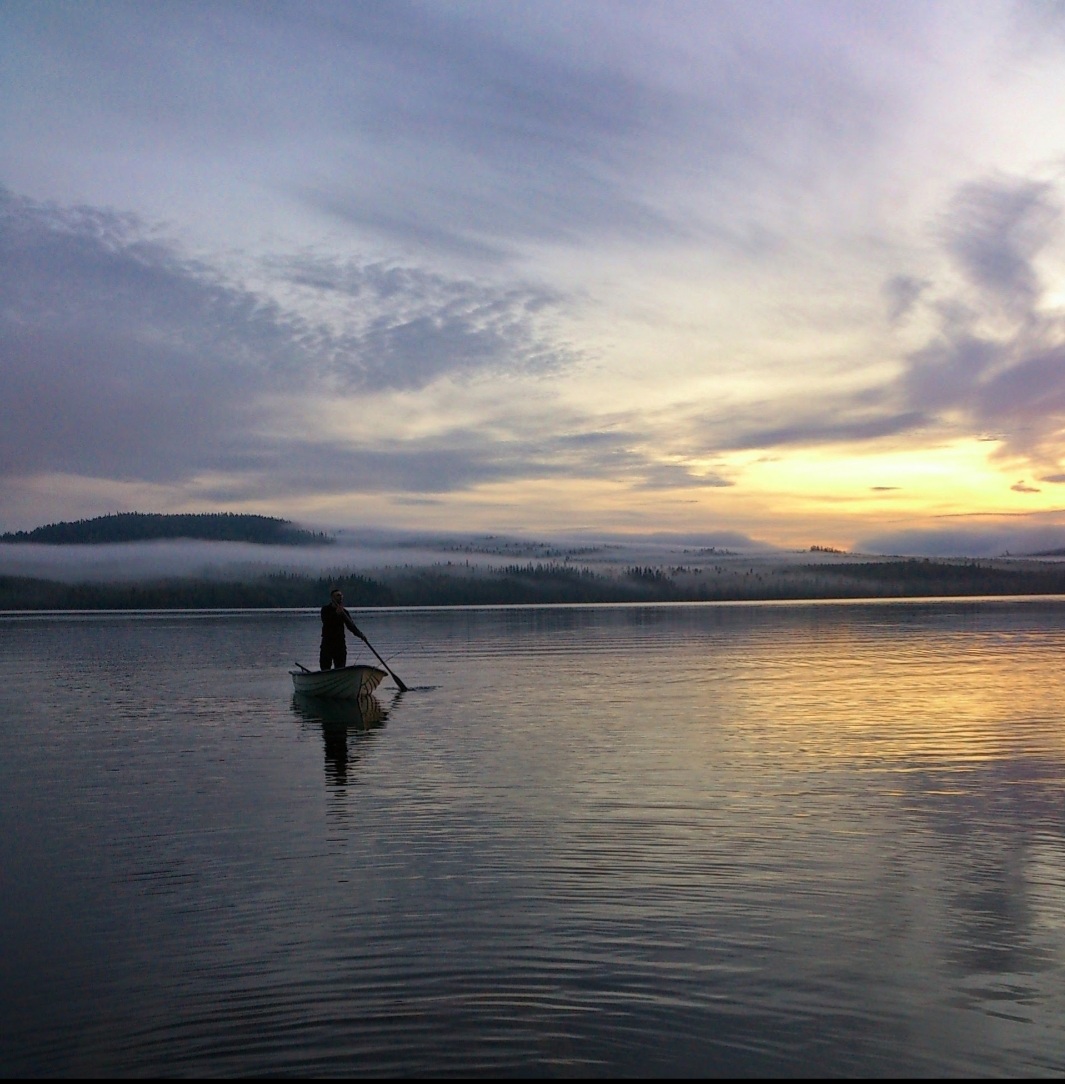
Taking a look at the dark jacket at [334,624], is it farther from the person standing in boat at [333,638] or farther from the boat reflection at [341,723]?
the boat reflection at [341,723]

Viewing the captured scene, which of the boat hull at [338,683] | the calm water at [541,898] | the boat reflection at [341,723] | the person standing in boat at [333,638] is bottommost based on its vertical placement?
the boat reflection at [341,723]

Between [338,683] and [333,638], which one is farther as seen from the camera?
[333,638]

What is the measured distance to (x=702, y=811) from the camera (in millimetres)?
14922

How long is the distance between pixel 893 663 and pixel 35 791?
3333 cm

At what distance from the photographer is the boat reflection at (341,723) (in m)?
20.3

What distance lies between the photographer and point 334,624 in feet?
105

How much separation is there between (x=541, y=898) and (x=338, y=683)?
2159 cm

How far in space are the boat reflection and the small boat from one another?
177 millimetres

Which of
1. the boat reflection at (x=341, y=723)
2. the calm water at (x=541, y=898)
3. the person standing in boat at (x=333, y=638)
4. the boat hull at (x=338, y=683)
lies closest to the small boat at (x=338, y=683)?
the boat hull at (x=338, y=683)

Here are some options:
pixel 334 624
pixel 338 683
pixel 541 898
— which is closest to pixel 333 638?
pixel 334 624

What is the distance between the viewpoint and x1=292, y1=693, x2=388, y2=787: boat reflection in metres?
20.3

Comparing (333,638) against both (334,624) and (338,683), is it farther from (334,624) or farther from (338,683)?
(338,683)

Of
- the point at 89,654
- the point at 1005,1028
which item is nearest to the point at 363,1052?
the point at 1005,1028

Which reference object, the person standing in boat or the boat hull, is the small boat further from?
the person standing in boat
